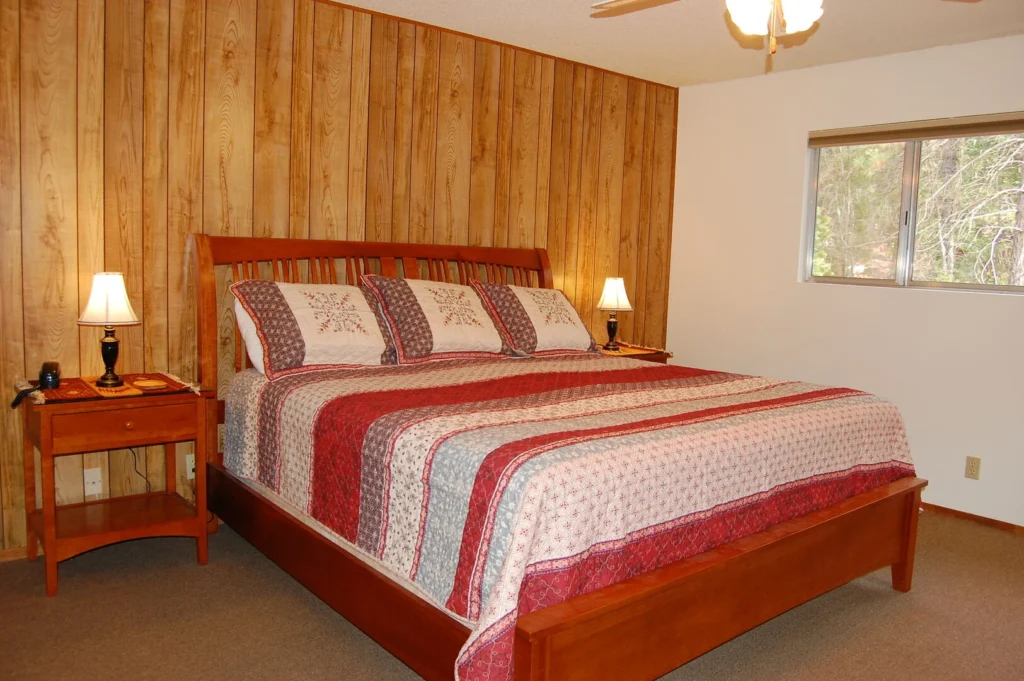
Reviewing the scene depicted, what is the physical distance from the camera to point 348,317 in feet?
10.1

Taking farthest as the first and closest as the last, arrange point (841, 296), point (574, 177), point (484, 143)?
point (574, 177) → point (841, 296) → point (484, 143)

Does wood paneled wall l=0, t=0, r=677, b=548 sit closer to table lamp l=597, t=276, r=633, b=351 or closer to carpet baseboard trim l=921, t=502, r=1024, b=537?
table lamp l=597, t=276, r=633, b=351

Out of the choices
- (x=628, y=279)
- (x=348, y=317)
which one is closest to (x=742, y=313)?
(x=628, y=279)

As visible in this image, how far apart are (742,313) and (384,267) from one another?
218cm

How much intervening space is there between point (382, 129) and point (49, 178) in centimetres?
140

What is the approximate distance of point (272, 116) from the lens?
3342 mm

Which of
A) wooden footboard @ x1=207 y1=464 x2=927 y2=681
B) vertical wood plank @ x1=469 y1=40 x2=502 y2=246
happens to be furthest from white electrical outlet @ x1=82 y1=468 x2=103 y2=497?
vertical wood plank @ x1=469 y1=40 x2=502 y2=246

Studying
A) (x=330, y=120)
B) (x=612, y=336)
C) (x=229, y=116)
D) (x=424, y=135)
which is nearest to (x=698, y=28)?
(x=424, y=135)

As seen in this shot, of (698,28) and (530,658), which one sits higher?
(698,28)

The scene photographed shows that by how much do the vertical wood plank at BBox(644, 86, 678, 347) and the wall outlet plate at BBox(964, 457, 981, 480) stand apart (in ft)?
6.14

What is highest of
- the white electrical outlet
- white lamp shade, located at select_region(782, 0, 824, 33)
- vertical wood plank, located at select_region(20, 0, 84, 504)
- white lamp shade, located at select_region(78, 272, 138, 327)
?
white lamp shade, located at select_region(782, 0, 824, 33)

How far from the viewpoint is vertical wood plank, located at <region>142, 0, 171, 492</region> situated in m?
3.02

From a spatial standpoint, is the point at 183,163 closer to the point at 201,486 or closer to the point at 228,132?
the point at 228,132

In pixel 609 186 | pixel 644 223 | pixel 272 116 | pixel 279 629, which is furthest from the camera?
pixel 644 223
